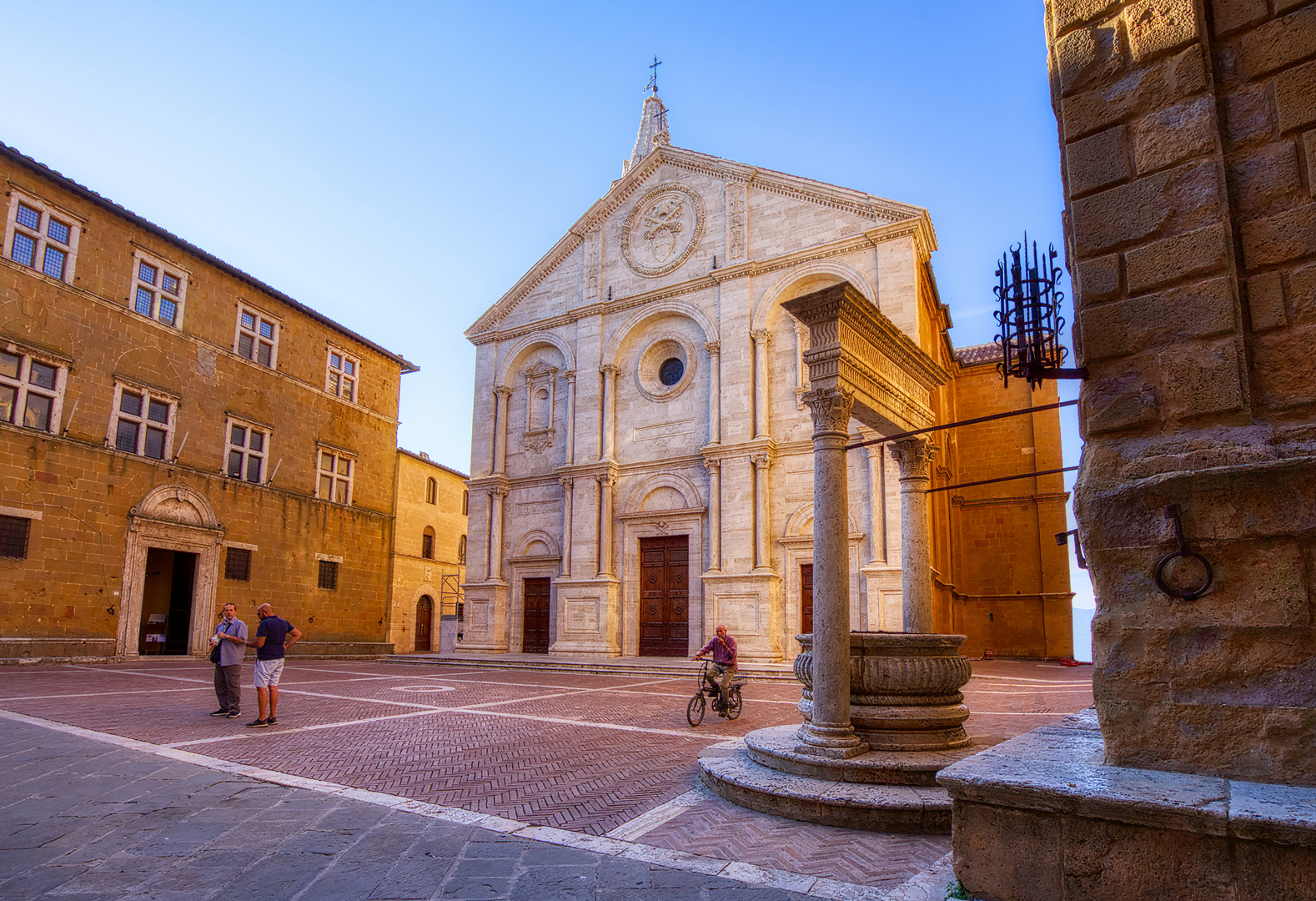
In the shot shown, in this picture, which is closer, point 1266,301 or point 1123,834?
point 1123,834

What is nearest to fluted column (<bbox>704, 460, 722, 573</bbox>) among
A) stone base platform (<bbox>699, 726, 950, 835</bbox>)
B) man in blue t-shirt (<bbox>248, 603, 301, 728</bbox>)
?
man in blue t-shirt (<bbox>248, 603, 301, 728</bbox>)

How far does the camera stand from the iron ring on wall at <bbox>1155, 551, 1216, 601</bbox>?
9.85ft

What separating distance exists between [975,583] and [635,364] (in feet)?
47.2

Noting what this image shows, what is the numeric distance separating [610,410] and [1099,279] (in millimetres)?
20866

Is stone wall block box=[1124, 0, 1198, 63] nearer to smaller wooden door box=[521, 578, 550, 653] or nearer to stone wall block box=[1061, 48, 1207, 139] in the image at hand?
stone wall block box=[1061, 48, 1207, 139]

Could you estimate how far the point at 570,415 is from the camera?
81.1ft

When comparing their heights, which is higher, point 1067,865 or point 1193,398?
point 1193,398

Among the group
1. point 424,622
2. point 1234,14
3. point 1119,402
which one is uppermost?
point 1234,14

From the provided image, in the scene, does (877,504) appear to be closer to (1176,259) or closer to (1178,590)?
(1176,259)

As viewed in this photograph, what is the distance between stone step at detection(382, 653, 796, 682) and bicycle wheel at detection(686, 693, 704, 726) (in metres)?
6.33

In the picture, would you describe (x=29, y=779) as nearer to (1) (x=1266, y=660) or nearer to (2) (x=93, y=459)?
(1) (x=1266, y=660)

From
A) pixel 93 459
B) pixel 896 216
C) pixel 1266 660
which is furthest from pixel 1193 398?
pixel 93 459

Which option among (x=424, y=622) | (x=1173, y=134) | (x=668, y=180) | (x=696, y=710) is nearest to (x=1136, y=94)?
(x=1173, y=134)

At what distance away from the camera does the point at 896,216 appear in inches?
812
